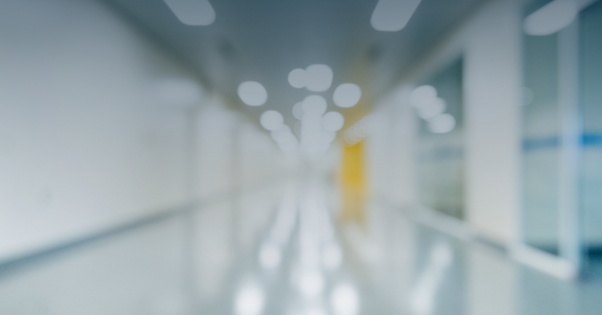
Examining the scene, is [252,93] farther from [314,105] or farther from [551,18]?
[551,18]

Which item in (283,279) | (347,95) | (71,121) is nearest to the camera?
(283,279)

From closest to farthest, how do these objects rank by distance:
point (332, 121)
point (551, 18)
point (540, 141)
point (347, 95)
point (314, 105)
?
point (551, 18) → point (540, 141) → point (347, 95) → point (314, 105) → point (332, 121)

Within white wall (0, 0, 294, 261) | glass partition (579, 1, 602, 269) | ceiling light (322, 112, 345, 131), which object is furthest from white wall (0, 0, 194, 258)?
ceiling light (322, 112, 345, 131)

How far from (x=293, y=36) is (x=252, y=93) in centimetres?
449

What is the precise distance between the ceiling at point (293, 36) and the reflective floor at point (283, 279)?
3.47 metres

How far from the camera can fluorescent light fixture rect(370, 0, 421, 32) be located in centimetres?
441

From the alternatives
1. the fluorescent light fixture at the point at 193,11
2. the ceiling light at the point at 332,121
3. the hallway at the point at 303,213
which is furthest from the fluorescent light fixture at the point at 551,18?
the ceiling light at the point at 332,121

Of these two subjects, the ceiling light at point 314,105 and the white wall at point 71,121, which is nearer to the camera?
the white wall at point 71,121

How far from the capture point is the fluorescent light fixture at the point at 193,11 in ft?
14.5

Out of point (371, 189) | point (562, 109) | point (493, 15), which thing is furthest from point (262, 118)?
point (562, 109)

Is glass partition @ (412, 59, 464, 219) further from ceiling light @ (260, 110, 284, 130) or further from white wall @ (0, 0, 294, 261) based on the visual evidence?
ceiling light @ (260, 110, 284, 130)

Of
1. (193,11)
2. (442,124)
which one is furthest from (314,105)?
(193,11)

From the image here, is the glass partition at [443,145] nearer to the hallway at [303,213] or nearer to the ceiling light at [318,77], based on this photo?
the hallway at [303,213]

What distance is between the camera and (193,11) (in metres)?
4.68
